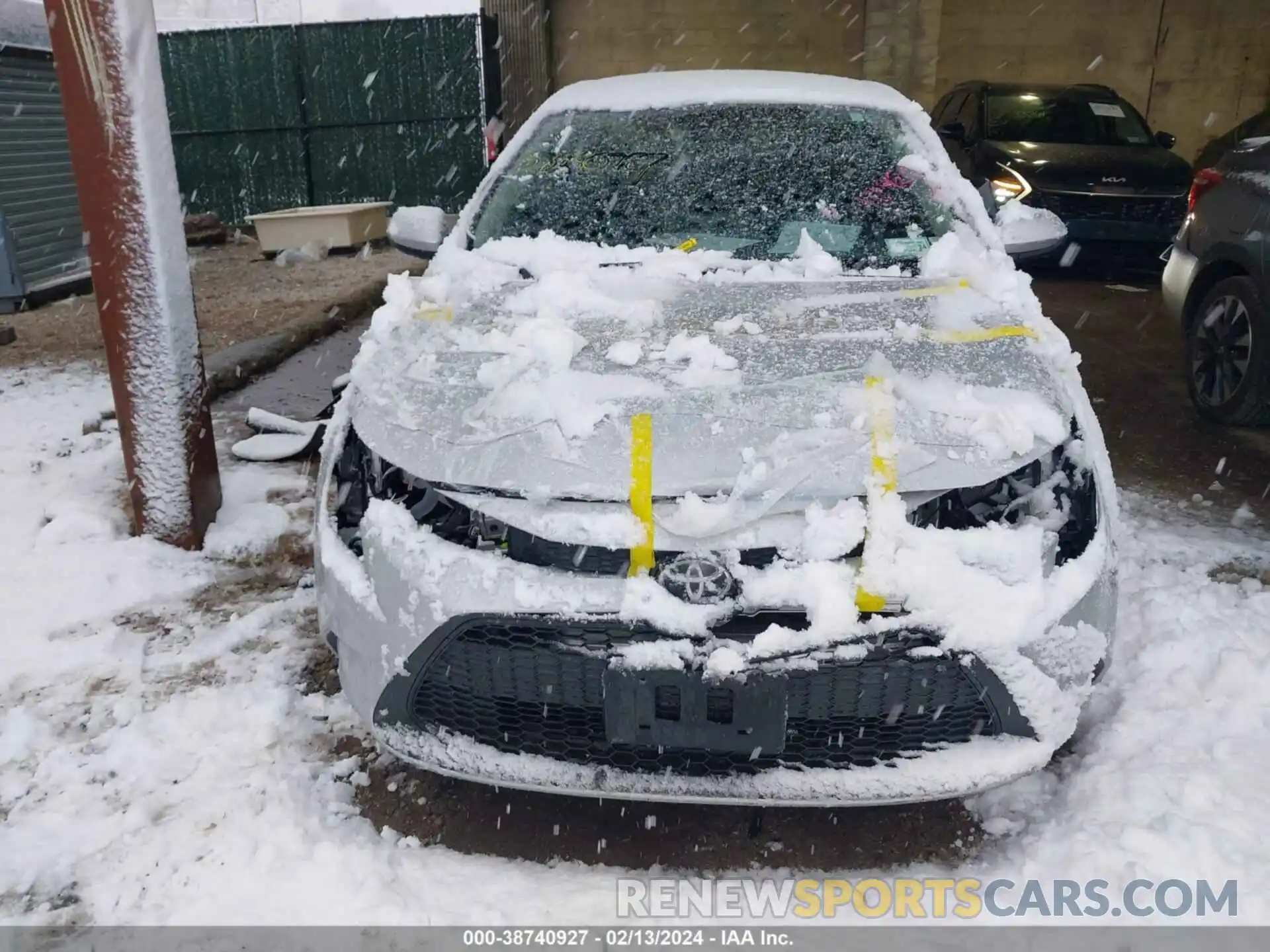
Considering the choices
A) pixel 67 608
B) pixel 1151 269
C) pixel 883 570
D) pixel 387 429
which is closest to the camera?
pixel 883 570

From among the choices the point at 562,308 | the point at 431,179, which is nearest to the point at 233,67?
the point at 431,179

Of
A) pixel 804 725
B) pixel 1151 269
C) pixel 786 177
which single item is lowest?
pixel 1151 269

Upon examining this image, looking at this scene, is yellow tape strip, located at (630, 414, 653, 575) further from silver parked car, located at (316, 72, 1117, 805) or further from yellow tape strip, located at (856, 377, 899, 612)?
yellow tape strip, located at (856, 377, 899, 612)

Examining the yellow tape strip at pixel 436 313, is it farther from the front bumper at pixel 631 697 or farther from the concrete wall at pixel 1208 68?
the concrete wall at pixel 1208 68

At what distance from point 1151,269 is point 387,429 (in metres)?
8.12

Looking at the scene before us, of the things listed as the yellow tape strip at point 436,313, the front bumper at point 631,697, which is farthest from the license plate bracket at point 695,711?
the yellow tape strip at point 436,313

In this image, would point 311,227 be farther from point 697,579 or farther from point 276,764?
point 697,579

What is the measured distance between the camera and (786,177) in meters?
3.10

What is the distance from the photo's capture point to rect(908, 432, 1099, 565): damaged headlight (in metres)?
1.93

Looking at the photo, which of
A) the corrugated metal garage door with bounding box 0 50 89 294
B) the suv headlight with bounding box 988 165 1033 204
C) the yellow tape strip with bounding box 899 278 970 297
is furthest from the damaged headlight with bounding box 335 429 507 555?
the corrugated metal garage door with bounding box 0 50 89 294

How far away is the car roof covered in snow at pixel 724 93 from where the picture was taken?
3273 millimetres

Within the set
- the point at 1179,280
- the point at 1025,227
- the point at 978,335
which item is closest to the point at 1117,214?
the point at 1179,280

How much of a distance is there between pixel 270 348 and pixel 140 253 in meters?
2.82

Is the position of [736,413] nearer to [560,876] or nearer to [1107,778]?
[560,876]
